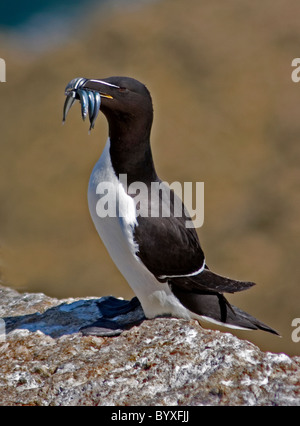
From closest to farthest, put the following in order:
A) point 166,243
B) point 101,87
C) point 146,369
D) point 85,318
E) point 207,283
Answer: point 146,369
point 101,87
point 166,243
point 207,283
point 85,318

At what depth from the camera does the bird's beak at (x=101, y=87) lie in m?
4.74

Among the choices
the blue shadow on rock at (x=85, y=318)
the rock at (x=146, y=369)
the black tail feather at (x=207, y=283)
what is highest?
Answer: the black tail feather at (x=207, y=283)

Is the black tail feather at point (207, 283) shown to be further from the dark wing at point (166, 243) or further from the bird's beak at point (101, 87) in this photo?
the bird's beak at point (101, 87)

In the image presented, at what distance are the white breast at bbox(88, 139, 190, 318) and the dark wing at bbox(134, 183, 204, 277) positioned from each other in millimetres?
64

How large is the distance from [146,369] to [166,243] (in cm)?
Result: 103

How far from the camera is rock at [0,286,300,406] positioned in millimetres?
3908

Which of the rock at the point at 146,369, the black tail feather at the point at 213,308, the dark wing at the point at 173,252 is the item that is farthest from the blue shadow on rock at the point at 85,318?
the dark wing at the point at 173,252

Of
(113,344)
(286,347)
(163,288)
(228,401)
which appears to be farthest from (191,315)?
(286,347)

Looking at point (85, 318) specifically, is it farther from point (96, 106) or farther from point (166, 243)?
point (96, 106)

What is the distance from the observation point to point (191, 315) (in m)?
5.16

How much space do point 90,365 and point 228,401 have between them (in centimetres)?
99

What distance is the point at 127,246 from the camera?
15.9ft

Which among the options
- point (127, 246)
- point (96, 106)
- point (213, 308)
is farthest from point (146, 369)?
point (96, 106)
